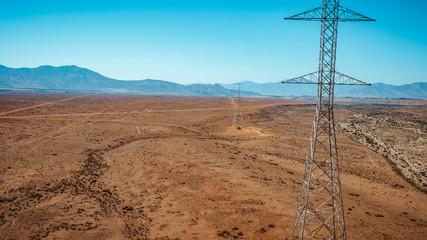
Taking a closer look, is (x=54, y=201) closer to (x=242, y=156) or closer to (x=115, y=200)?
(x=115, y=200)

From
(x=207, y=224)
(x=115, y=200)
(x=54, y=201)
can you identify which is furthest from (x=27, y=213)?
(x=207, y=224)

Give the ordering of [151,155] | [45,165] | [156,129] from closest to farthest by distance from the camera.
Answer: [45,165]
[151,155]
[156,129]

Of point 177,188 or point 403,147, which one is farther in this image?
point 403,147

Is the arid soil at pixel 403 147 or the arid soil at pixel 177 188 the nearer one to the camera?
the arid soil at pixel 177 188

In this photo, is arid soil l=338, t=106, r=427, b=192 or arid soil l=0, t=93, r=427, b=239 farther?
arid soil l=338, t=106, r=427, b=192

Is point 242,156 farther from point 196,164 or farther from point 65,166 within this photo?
point 65,166

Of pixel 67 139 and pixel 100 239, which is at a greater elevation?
pixel 67 139

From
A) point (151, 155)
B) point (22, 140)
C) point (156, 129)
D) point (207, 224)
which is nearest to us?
point (207, 224)

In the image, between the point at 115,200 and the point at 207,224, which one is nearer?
the point at 207,224

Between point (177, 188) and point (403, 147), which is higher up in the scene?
point (403, 147)

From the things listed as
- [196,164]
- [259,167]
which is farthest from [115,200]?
[259,167]
